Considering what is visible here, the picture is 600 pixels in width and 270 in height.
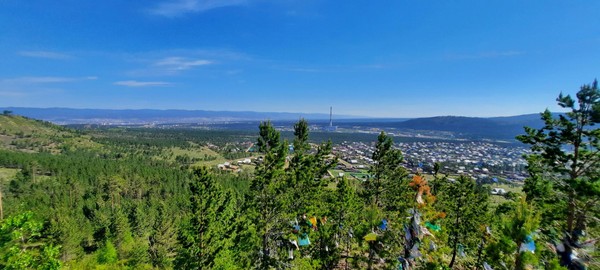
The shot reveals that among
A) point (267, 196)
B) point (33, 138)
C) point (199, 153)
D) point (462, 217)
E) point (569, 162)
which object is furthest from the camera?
point (199, 153)

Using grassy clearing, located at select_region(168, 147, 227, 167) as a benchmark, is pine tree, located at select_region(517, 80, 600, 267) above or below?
above

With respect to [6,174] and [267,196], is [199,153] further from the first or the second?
[267,196]

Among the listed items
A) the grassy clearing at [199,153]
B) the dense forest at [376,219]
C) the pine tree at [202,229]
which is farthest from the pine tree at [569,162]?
the grassy clearing at [199,153]

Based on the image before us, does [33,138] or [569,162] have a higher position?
[569,162]

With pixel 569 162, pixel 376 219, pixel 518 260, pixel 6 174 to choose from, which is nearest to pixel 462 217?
pixel 376 219

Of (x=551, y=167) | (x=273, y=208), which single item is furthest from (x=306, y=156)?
(x=551, y=167)

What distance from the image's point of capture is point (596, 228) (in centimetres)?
1281

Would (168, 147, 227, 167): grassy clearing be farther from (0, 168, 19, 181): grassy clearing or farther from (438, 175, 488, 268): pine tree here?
(438, 175, 488, 268): pine tree

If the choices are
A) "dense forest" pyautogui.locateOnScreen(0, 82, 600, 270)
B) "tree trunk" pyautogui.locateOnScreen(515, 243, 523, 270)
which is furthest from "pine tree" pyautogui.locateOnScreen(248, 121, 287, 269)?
"tree trunk" pyautogui.locateOnScreen(515, 243, 523, 270)

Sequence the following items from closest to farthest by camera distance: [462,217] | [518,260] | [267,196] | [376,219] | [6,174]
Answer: [518,260] < [267,196] < [376,219] < [462,217] < [6,174]

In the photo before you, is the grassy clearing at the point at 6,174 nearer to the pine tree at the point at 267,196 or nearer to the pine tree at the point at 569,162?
the pine tree at the point at 267,196

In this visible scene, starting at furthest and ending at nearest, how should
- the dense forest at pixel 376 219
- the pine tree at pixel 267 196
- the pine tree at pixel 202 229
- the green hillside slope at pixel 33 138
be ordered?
the green hillside slope at pixel 33 138 < the pine tree at pixel 267 196 < the pine tree at pixel 202 229 < the dense forest at pixel 376 219

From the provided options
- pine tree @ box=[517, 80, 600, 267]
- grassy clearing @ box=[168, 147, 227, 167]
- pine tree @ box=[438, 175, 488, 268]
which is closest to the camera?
pine tree @ box=[517, 80, 600, 267]

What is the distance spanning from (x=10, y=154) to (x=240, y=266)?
4585 inches
